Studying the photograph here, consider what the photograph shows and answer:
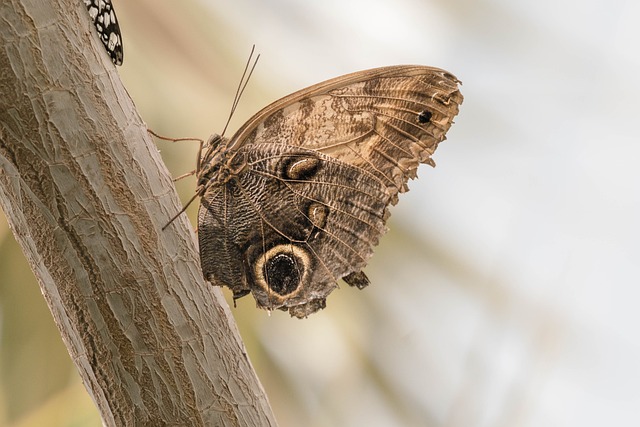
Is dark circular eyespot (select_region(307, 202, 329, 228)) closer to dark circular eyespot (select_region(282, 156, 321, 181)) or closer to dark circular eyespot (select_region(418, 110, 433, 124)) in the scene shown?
dark circular eyespot (select_region(282, 156, 321, 181))

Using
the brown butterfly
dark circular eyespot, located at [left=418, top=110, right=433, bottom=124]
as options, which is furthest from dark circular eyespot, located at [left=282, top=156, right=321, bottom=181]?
dark circular eyespot, located at [left=418, top=110, right=433, bottom=124]

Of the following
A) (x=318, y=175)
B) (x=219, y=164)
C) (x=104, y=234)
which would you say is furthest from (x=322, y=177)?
(x=104, y=234)

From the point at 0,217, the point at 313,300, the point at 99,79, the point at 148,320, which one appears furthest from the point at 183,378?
the point at 0,217

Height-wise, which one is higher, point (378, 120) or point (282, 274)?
point (378, 120)

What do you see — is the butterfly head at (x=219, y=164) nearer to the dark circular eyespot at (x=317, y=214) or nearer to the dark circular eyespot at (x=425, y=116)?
the dark circular eyespot at (x=317, y=214)

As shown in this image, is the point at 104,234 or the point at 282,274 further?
the point at 282,274

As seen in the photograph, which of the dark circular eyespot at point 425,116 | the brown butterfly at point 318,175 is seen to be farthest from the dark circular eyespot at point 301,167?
the dark circular eyespot at point 425,116

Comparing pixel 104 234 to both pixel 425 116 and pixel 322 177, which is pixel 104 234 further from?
pixel 425 116
